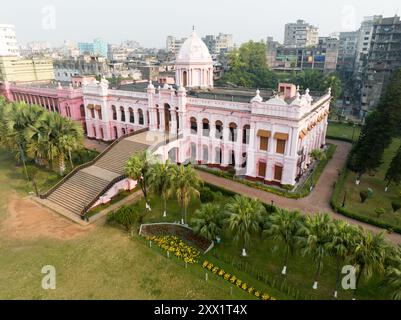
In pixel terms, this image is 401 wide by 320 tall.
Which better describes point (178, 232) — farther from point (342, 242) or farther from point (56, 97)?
point (56, 97)

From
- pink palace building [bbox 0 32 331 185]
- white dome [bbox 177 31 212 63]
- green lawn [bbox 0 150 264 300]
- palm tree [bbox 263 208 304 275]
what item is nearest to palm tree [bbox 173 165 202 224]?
green lawn [bbox 0 150 264 300]

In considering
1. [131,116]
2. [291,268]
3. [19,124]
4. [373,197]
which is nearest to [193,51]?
[131,116]

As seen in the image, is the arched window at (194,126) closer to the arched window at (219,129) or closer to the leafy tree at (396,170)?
the arched window at (219,129)

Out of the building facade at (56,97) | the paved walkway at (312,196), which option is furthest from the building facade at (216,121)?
the building facade at (56,97)

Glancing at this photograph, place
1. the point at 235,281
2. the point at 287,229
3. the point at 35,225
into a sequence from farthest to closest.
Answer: the point at 35,225 → the point at 235,281 → the point at 287,229

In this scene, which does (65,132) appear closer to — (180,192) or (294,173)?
(180,192)

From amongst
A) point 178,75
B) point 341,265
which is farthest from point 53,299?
point 178,75
